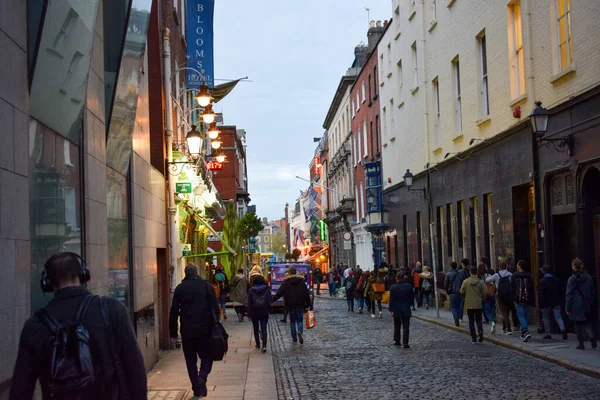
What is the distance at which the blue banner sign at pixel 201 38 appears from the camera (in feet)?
80.9

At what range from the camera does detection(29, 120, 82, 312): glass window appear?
706cm

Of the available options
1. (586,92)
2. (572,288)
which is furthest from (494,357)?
(586,92)

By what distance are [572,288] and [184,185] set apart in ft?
28.8

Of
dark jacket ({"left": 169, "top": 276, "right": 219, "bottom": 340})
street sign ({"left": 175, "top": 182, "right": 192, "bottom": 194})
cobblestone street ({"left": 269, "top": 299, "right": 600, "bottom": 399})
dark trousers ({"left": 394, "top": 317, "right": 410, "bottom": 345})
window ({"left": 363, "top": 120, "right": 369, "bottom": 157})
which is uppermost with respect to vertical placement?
window ({"left": 363, "top": 120, "right": 369, "bottom": 157})

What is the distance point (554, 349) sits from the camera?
584 inches

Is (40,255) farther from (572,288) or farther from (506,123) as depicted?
(506,123)

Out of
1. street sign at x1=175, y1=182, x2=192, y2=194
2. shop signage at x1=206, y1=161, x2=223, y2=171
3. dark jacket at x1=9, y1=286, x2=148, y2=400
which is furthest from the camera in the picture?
shop signage at x1=206, y1=161, x2=223, y2=171

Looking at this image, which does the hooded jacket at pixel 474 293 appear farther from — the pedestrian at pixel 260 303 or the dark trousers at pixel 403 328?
the pedestrian at pixel 260 303

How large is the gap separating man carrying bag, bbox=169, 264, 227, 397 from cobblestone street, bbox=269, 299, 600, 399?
1427 mm

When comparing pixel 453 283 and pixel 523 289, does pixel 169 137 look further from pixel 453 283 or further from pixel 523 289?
pixel 523 289

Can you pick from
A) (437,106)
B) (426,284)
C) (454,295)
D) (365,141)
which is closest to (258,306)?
(454,295)

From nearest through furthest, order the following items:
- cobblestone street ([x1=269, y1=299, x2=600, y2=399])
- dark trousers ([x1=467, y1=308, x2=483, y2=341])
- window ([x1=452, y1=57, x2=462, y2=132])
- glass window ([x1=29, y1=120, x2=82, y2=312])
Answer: glass window ([x1=29, y1=120, x2=82, y2=312])
cobblestone street ([x1=269, y1=299, x2=600, y2=399])
dark trousers ([x1=467, y1=308, x2=483, y2=341])
window ([x1=452, y1=57, x2=462, y2=132])

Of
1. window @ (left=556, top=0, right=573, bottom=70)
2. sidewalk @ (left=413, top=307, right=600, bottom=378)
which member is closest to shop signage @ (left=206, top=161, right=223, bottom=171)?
sidewalk @ (left=413, top=307, right=600, bottom=378)

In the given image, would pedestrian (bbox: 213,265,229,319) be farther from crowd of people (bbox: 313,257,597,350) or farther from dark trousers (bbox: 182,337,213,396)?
dark trousers (bbox: 182,337,213,396)
